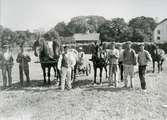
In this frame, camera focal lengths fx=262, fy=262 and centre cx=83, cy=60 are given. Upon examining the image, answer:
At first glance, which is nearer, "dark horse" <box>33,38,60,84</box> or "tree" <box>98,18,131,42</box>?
"dark horse" <box>33,38,60,84</box>

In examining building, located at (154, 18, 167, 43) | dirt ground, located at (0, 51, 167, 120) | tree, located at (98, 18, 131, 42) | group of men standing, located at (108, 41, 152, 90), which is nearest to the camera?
dirt ground, located at (0, 51, 167, 120)

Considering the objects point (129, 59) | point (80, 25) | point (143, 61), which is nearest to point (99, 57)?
point (129, 59)

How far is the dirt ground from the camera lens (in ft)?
25.1

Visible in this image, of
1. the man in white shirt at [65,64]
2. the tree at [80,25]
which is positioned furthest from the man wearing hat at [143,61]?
the tree at [80,25]

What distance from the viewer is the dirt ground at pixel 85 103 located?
7.66 meters

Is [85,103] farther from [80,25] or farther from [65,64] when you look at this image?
[80,25]

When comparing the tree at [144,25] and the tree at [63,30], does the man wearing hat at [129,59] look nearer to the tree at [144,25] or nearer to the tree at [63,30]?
the tree at [144,25]


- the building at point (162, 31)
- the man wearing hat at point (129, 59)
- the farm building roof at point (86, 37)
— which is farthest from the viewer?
the farm building roof at point (86, 37)

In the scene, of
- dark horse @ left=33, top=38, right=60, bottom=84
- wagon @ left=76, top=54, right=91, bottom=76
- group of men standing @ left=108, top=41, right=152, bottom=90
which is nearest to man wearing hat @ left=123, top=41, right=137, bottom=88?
group of men standing @ left=108, top=41, right=152, bottom=90

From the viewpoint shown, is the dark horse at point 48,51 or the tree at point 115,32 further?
the tree at point 115,32

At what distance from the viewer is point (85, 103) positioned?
895cm

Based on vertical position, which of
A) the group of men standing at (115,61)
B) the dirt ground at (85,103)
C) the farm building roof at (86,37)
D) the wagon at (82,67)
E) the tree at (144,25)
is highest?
the tree at (144,25)

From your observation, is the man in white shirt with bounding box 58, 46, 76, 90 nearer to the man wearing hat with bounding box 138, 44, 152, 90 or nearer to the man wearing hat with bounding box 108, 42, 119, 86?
the man wearing hat with bounding box 108, 42, 119, 86

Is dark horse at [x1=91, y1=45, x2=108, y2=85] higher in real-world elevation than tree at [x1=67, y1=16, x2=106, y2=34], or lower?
lower
